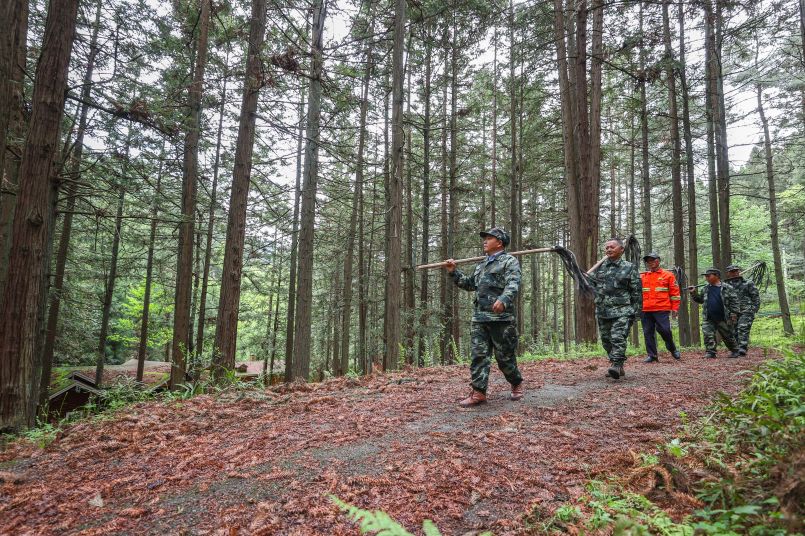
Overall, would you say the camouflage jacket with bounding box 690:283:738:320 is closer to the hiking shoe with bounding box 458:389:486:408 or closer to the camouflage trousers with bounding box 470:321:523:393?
the camouflage trousers with bounding box 470:321:523:393

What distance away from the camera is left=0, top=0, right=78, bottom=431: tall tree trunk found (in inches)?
213

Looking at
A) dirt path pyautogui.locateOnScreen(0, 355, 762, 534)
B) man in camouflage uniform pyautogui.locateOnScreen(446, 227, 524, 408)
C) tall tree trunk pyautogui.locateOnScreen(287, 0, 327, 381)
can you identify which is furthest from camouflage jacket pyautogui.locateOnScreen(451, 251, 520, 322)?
tall tree trunk pyautogui.locateOnScreen(287, 0, 327, 381)

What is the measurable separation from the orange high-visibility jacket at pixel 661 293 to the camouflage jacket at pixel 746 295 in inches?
91.2

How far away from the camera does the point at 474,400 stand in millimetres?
5371

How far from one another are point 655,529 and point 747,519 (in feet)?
1.43

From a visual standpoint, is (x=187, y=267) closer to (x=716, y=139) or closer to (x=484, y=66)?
(x=484, y=66)

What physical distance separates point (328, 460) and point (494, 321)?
288cm

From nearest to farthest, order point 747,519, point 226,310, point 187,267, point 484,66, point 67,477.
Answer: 1. point 747,519
2. point 67,477
3. point 226,310
4. point 187,267
5. point 484,66

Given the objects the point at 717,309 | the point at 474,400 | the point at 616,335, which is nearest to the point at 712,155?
Answer: the point at 717,309

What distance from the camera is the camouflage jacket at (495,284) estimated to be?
17.7 feet

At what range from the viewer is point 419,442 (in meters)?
3.97

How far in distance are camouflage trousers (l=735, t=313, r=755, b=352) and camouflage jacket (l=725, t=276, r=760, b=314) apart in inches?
4.9

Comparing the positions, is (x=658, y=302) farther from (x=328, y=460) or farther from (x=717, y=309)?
(x=328, y=460)

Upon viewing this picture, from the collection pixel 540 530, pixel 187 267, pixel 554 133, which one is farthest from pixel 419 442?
pixel 554 133
